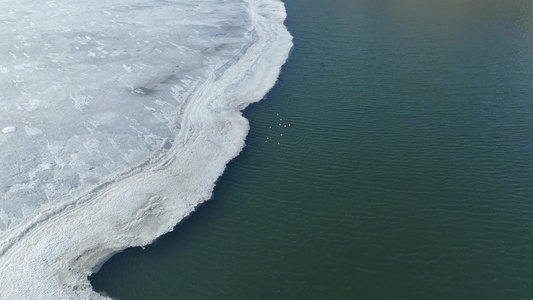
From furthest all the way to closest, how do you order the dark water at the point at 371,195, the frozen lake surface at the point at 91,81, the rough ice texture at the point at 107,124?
the frozen lake surface at the point at 91,81 < the rough ice texture at the point at 107,124 < the dark water at the point at 371,195

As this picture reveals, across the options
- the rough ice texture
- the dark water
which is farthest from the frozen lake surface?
the dark water

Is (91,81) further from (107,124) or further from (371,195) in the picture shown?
(371,195)

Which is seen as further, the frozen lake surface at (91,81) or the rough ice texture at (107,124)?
the frozen lake surface at (91,81)

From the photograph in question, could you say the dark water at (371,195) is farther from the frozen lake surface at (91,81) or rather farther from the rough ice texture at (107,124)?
the frozen lake surface at (91,81)

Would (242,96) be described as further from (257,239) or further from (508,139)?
(508,139)

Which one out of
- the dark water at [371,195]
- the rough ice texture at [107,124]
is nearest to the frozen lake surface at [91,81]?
the rough ice texture at [107,124]

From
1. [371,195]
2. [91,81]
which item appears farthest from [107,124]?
[371,195]
